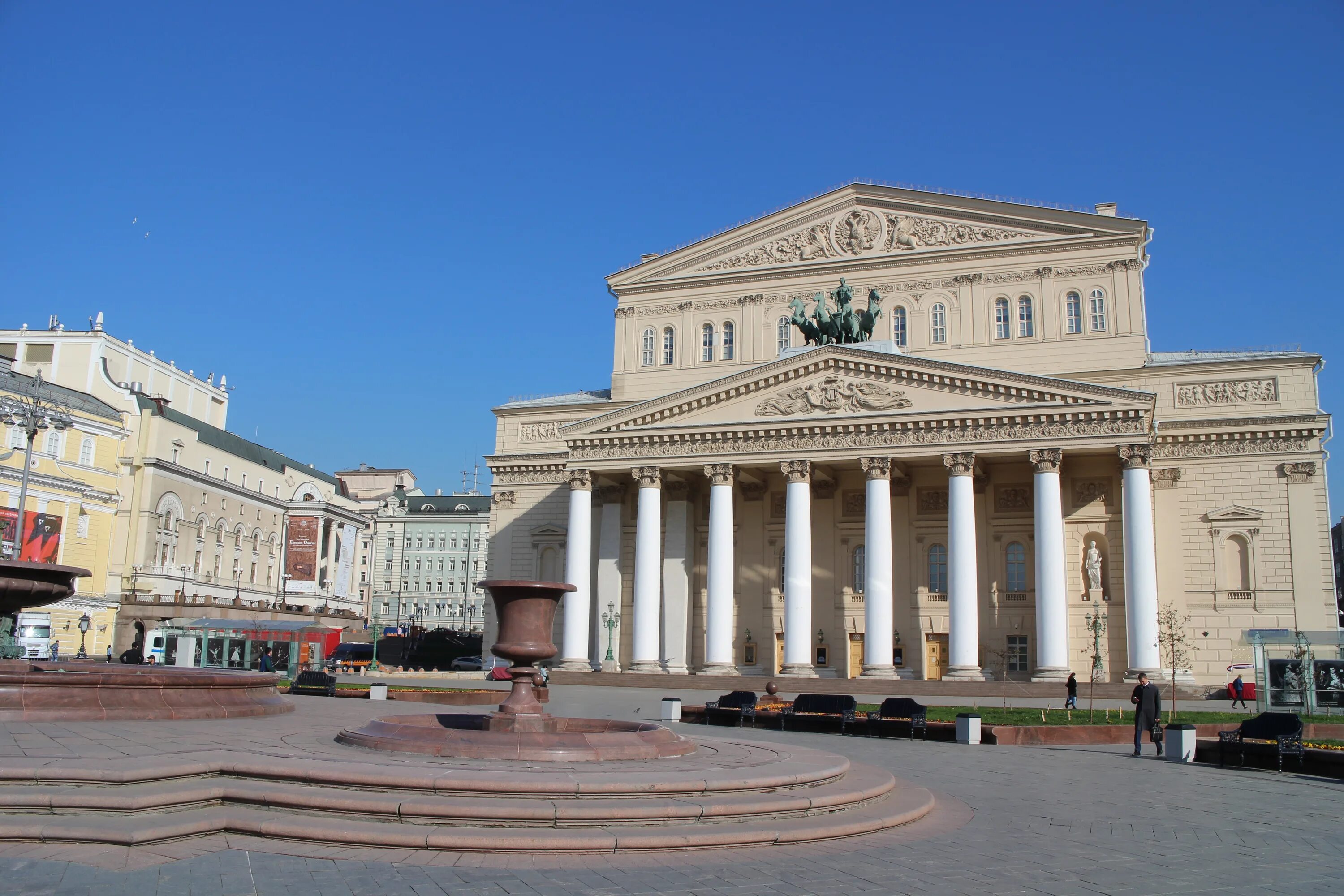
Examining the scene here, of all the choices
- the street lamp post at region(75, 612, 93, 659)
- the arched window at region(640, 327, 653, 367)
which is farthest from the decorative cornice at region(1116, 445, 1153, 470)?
the street lamp post at region(75, 612, 93, 659)

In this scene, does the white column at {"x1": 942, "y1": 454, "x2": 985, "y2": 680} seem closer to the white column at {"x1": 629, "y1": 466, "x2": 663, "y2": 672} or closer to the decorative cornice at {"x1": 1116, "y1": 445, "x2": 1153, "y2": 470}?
the decorative cornice at {"x1": 1116, "y1": 445, "x2": 1153, "y2": 470}

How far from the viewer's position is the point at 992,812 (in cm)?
1352

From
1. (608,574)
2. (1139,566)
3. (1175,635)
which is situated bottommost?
(1175,635)

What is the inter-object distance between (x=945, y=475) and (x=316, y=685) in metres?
26.8

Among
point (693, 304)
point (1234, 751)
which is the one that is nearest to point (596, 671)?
point (693, 304)

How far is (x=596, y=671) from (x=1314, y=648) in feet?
87.4

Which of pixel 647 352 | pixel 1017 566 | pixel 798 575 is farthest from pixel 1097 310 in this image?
pixel 647 352

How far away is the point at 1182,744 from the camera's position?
68.0 ft

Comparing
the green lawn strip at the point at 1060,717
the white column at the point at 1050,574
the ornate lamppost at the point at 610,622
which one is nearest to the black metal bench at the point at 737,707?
the green lawn strip at the point at 1060,717

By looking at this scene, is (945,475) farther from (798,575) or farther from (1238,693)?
(1238,693)

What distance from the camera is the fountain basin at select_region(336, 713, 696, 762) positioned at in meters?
12.8

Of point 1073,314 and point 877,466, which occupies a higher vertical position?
point 1073,314

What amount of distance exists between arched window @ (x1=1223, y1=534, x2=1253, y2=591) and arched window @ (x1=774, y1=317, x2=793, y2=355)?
2069 centimetres

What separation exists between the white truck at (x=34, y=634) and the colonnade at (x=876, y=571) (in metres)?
24.0
